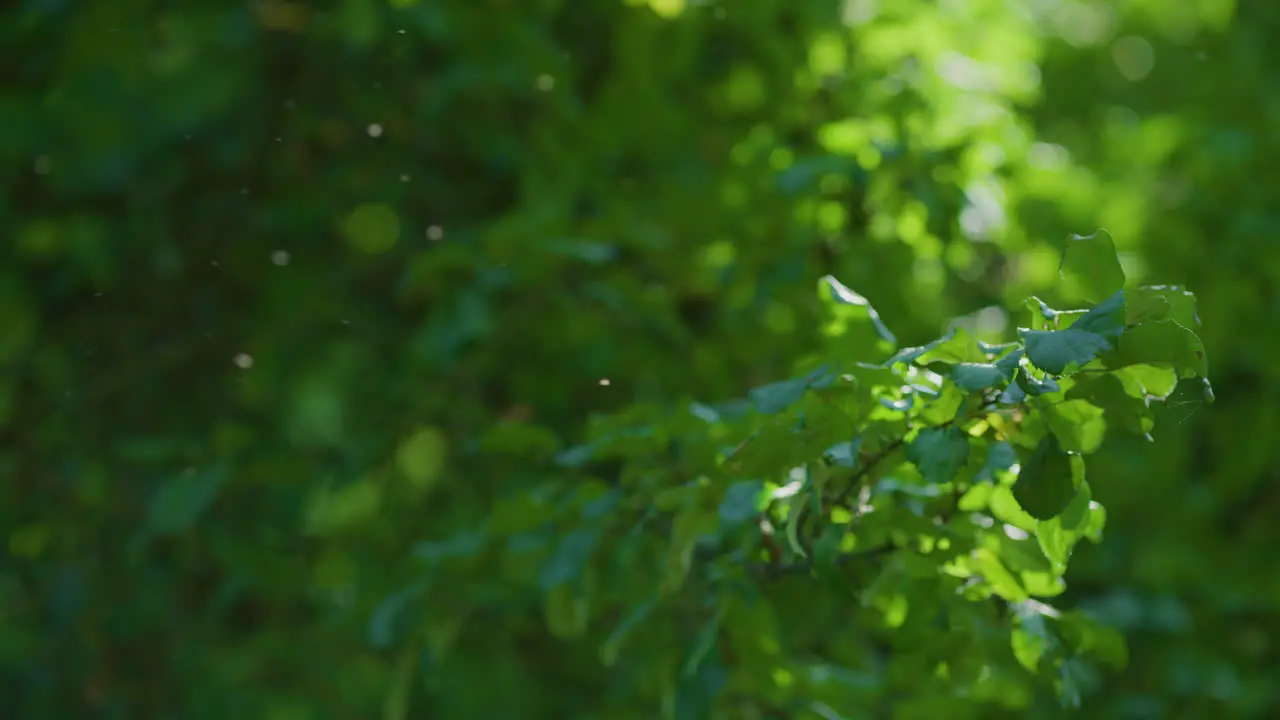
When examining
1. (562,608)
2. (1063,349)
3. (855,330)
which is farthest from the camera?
(562,608)

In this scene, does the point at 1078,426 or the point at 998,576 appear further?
the point at 998,576

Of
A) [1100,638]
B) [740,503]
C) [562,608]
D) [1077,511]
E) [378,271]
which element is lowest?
[378,271]

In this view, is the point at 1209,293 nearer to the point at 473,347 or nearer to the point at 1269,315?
the point at 1269,315

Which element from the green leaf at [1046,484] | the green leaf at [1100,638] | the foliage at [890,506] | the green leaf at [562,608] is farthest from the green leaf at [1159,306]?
the green leaf at [562,608]

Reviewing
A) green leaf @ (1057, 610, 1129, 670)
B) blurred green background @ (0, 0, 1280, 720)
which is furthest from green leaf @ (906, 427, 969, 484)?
blurred green background @ (0, 0, 1280, 720)

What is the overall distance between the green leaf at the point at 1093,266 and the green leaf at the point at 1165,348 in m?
0.06

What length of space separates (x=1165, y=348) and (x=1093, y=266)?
0.35ft

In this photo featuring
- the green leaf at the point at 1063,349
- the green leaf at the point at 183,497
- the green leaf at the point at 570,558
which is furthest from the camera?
the green leaf at the point at 183,497

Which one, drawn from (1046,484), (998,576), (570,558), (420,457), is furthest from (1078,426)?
(420,457)

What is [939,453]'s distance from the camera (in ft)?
3.22

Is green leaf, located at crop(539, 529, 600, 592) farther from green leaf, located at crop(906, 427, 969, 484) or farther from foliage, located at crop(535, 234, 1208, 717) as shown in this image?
green leaf, located at crop(906, 427, 969, 484)

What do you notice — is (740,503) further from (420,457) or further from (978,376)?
(420,457)

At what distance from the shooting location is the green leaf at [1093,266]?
Result: 103 centimetres

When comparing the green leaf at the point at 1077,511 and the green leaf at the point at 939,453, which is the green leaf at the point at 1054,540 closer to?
the green leaf at the point at 1077,511
